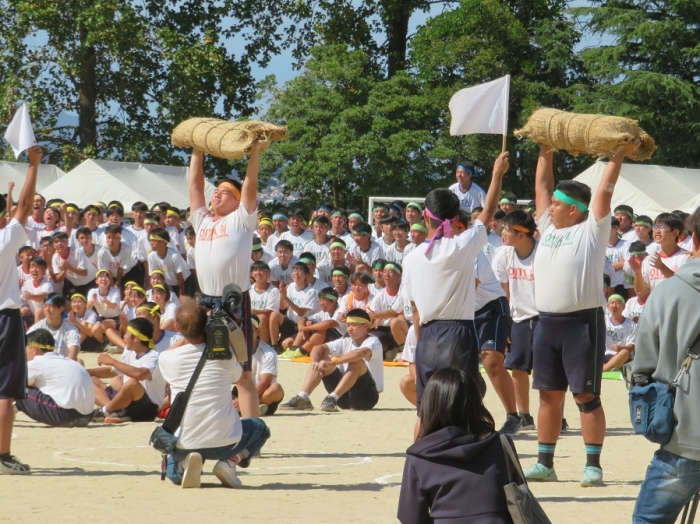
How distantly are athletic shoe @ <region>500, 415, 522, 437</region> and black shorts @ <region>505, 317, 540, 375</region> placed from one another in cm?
44

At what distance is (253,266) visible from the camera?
16125 millimetres

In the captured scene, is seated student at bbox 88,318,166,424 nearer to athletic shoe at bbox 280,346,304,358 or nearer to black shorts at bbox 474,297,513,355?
black shorts at bbox 474,297,513,355

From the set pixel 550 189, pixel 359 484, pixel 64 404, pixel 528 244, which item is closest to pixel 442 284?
pixel 550 189

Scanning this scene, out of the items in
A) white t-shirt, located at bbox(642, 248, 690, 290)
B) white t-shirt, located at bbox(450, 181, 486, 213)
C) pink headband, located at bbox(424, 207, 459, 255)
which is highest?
white t-shirt, located at bbox(450, 181, 486, 213)

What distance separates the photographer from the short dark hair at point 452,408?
421 centimetres

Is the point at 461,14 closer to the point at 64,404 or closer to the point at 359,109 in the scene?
the point at 359,109

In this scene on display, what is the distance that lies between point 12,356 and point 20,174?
16.8m

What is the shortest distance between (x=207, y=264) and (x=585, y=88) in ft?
74.8

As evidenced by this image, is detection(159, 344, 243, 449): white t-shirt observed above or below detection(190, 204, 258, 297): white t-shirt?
below

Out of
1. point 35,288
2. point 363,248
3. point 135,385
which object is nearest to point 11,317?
point 135,385

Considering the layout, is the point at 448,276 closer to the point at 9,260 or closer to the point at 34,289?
the point at 9,260

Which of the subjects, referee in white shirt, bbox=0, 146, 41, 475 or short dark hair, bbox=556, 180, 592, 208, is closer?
short dark hair, bbox=556, 180, 592, 208

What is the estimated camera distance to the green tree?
28.6 m

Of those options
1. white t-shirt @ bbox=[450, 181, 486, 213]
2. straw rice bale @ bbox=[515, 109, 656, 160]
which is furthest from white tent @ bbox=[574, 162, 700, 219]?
straw rice bale @ bbox=[515, 109, 656, 160]
